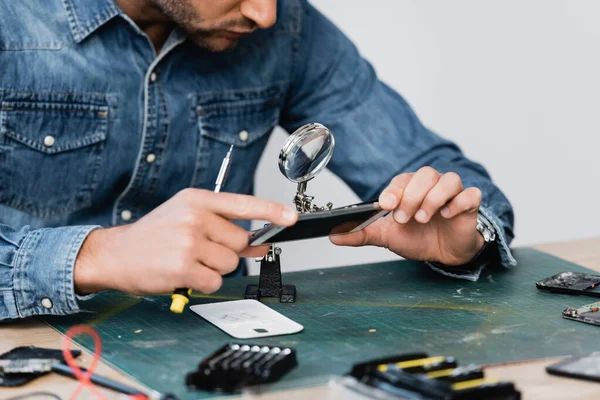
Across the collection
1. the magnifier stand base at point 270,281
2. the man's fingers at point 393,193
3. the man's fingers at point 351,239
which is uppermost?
the man's fingers at point 393,193

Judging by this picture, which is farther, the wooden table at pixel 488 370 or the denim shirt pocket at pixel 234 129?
the denim shirt pocket at pixel 234 129

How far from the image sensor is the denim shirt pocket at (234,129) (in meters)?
2.06

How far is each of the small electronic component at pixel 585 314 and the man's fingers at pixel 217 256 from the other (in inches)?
22.1

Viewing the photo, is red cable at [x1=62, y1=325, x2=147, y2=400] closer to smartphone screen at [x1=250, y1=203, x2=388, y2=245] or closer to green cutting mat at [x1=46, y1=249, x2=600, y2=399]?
green cutting mat at [x1=46, y1=249, x2=600, y2=399]

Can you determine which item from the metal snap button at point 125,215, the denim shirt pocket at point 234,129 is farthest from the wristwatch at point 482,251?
the metal snap button at point 125,215

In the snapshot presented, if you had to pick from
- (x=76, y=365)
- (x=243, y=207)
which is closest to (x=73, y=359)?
(x=76, y=365)

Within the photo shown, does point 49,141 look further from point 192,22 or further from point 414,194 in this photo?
point 414,194

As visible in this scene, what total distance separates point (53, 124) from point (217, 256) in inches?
25.8

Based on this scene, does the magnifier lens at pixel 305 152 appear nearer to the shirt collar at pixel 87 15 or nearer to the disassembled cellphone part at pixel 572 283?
the disassembled cellphone part at pixel 572 283

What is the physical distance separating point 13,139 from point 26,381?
0.76 meters

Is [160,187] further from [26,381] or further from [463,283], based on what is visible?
[26,381]

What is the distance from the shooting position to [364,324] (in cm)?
144

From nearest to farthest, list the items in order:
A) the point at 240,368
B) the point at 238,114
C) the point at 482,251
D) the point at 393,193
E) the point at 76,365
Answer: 1. the point at 240,368
2. the point at 76,365
3. the point at 393,193
4. the point at 482,251
5. the point at 238,114

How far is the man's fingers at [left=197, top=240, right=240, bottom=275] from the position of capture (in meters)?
1.38
